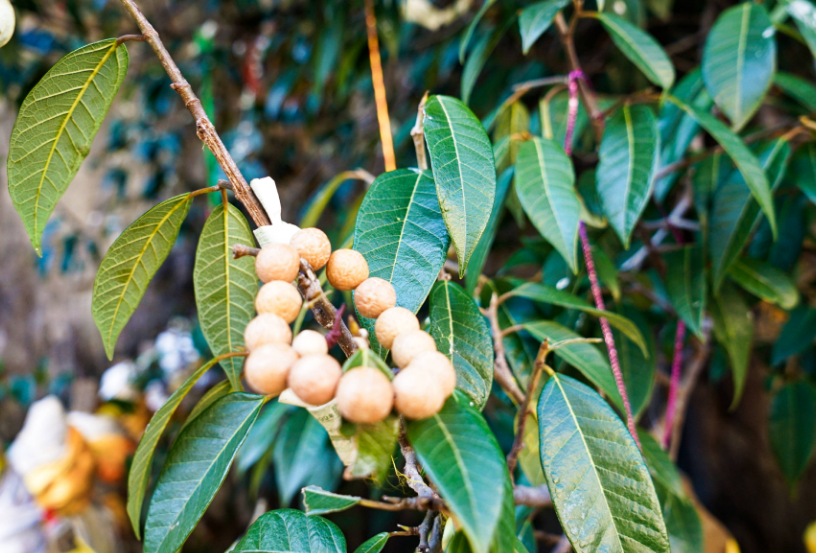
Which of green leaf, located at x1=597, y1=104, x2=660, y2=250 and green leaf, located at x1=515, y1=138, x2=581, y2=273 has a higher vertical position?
green leaf, located at x1=515, y1=138, x2=581, y2=273

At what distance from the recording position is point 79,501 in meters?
1.33

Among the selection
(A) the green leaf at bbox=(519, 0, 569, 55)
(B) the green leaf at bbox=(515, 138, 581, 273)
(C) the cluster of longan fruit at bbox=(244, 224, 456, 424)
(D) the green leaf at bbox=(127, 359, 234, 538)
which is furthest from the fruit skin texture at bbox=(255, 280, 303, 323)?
(A) the green leaf at bbox=(519, 0, 569, 55)

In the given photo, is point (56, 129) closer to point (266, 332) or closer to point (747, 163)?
point (266, 332)

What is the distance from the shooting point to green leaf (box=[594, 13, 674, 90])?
1.67ft

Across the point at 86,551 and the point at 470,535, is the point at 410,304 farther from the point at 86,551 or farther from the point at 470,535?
the point at 86,551

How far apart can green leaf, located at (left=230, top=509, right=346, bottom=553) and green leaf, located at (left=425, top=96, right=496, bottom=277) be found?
18 cm

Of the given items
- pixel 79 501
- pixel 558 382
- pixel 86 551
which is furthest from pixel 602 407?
pixel 79 501

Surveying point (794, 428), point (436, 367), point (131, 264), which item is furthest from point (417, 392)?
point (794, 428)

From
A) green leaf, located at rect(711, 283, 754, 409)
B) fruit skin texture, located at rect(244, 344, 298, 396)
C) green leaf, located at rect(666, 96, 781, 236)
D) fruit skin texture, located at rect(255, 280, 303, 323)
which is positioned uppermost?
fruit skin texture, located at rect(255, 280, 303, 323)

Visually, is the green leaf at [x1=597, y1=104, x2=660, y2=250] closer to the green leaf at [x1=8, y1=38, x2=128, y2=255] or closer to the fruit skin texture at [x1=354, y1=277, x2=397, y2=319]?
the fruit skin texture at [x1=354, y1=277, x2=397, y2=319]

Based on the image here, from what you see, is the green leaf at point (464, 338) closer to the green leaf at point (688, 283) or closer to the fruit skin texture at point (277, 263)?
the fruit skin texture at point (277, 263)

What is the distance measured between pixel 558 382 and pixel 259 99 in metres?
1.55

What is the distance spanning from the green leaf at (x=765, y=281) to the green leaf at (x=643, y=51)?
26cm

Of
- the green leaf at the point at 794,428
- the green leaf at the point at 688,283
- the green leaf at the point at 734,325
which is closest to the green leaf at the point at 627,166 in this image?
the green leaf at the point at 688,283
